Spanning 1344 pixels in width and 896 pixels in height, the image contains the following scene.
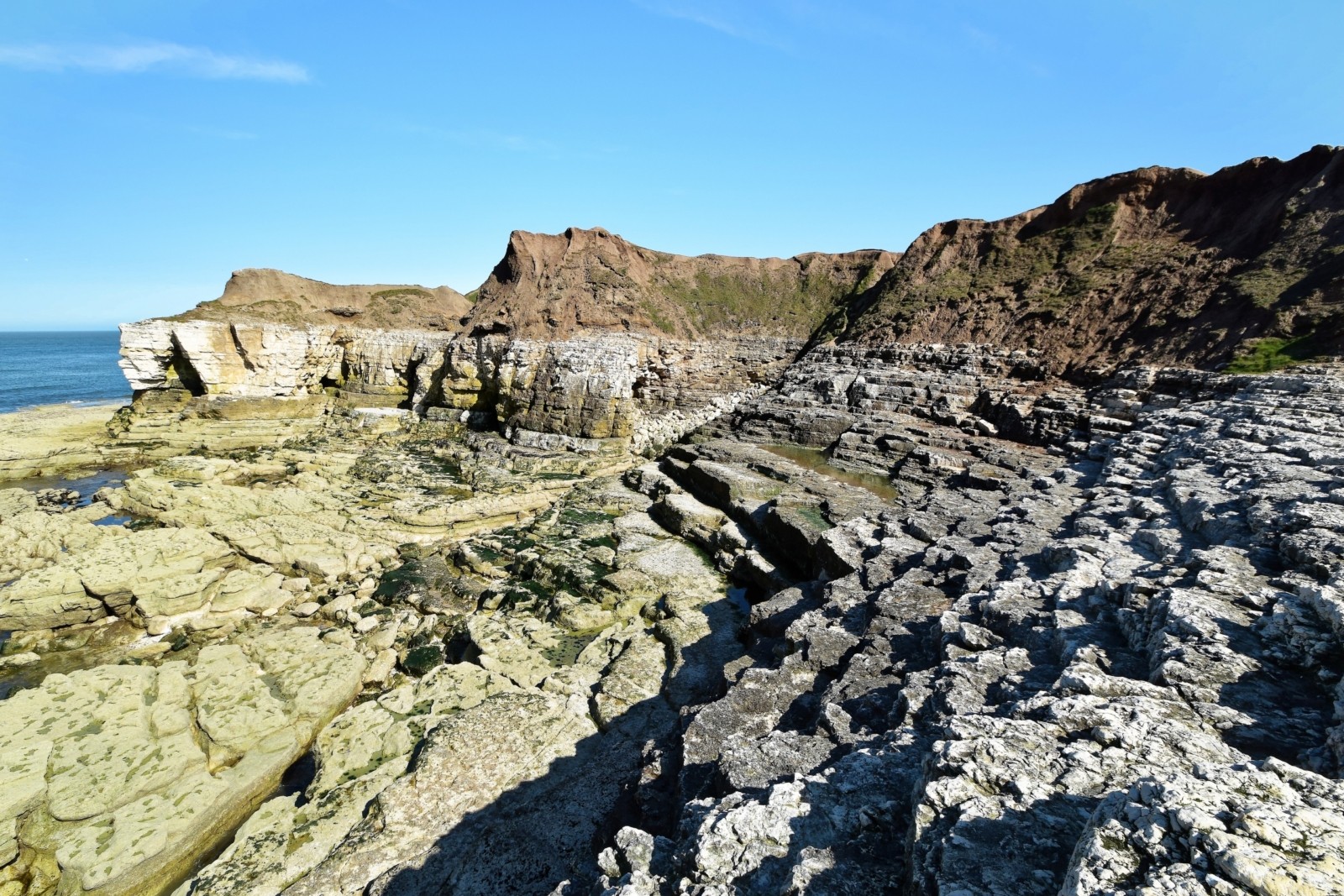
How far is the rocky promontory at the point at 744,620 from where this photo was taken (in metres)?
4.88

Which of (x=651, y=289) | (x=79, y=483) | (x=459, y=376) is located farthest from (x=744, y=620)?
(x=651, y=289)

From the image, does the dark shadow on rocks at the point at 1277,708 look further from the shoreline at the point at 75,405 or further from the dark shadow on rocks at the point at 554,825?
the shoreline at the point at 75,405

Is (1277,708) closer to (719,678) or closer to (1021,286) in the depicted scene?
(719,678)

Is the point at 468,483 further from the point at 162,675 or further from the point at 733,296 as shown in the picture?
the point at 733,296

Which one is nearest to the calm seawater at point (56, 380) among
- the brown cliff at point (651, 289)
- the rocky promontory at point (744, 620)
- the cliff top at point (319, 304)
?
the cliff top at point (319, 304)

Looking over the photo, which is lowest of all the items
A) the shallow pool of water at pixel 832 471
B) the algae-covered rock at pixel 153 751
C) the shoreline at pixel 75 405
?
the algae-covered rock at pixel 153 751

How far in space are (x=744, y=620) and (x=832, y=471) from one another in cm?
1371

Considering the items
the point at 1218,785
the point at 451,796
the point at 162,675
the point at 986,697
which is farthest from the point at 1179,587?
the point at 162,675

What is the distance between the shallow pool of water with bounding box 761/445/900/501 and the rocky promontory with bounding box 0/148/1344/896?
0.90 feet

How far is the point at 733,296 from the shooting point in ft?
228

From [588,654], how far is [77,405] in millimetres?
64201

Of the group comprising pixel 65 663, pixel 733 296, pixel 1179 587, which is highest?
pixel 733 296

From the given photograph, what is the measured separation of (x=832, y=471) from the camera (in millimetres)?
28594

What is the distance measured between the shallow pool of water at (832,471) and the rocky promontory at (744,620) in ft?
0.90
